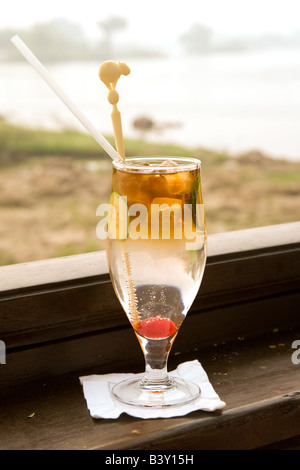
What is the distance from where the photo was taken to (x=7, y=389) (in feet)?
2.21

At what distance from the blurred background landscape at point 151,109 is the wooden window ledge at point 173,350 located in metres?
3.09

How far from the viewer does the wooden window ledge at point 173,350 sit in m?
0.60

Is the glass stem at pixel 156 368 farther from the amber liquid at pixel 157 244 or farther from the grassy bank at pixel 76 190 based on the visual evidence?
the grassy bank at pixel 76 190

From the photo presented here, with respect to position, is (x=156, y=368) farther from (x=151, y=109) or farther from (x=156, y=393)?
(x=151, y=109)

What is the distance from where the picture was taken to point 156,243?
575mm

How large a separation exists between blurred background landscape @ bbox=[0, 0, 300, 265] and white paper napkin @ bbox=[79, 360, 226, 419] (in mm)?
3205

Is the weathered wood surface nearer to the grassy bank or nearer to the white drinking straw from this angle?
the white drinking straw

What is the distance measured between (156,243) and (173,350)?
0.78 ft

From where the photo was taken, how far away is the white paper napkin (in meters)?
0.61

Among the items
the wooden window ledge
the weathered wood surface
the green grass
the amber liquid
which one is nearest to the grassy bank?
the green grass

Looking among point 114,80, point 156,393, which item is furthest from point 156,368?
point 114,80

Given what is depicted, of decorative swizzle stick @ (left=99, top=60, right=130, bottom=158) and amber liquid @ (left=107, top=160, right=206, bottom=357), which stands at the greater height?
decorative swizzle stick @ (left=99, top=60, right=130, bottom=158)

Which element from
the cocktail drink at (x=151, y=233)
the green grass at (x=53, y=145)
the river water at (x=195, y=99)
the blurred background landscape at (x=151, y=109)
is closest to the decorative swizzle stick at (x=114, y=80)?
the cocktail drink at (x=151, y=233)

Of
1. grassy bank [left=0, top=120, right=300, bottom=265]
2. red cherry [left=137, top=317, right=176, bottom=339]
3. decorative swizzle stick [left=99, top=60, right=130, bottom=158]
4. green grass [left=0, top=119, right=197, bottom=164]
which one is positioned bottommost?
grassy bank [left=0, top=120, right=300, bottom=265]
